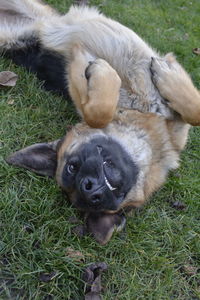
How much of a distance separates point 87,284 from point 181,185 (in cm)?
181

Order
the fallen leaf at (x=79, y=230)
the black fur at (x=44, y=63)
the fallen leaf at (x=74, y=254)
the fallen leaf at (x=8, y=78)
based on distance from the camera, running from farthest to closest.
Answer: the black fur at (x=44, y=63) < the fallen leaf at (x=8, y=78) < the fallen leaf at (x=79, y=230) < the fallen leaf at (x=74, y=254)

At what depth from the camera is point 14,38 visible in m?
5.35

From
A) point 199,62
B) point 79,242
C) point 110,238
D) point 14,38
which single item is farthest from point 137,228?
point 199,62

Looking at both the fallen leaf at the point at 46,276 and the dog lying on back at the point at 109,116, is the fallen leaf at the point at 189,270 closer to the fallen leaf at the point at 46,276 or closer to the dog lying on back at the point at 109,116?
the dog lying on back at the point at 109,116

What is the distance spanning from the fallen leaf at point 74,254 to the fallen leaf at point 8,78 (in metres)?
2.37

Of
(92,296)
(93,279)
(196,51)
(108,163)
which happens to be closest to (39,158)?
(108,163)

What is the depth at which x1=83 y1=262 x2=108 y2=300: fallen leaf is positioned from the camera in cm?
317

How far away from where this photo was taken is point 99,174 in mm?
3516

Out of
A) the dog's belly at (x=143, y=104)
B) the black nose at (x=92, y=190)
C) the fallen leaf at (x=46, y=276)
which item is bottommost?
the fallen leaf at (x=46, y=276)

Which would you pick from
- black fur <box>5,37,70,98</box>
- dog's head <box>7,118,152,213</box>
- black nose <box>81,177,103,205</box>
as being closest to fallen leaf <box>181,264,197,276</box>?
dog's head <box>7,118,152,213</box>

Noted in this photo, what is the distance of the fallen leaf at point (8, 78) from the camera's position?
482 centimetres

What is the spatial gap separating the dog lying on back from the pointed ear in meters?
0.01

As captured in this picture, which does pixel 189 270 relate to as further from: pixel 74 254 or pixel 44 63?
pixel 44 63

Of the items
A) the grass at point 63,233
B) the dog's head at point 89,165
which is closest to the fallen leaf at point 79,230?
the grass at point 63,233
